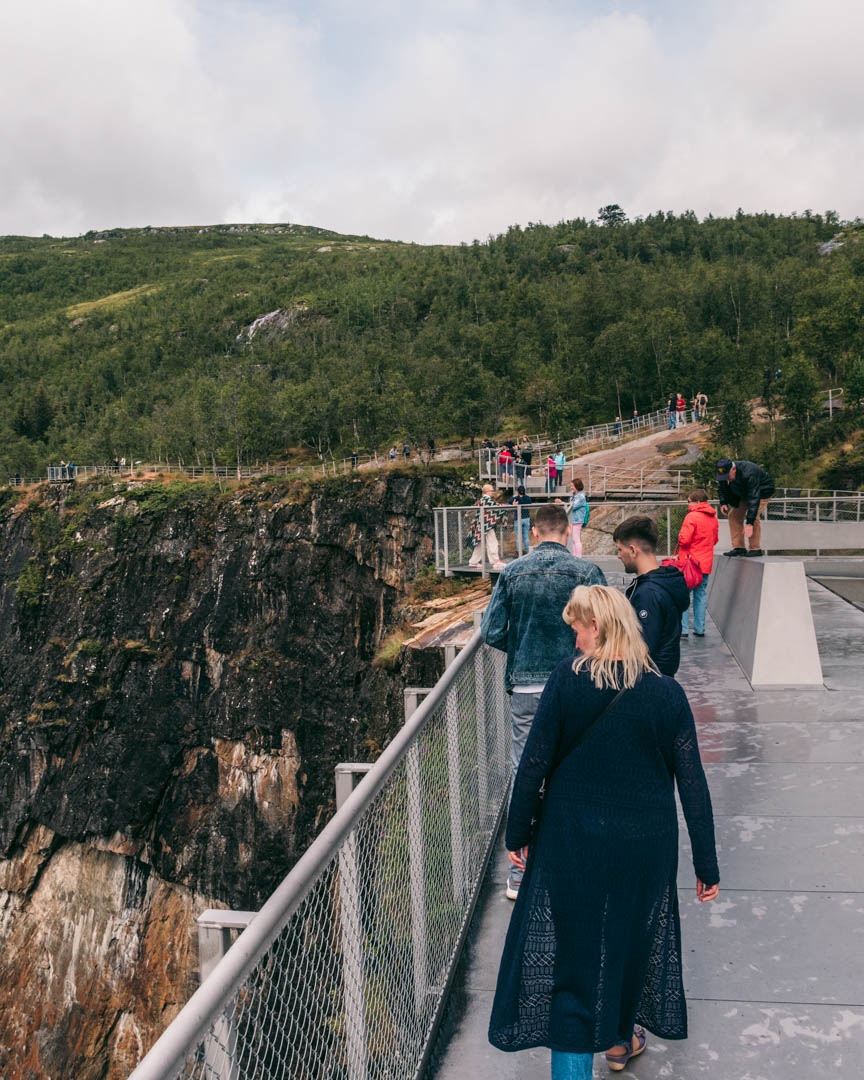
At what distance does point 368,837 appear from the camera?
3062 millimetres

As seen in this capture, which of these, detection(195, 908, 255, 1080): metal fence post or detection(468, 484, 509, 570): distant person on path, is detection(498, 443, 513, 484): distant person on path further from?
detection(195, 908, 255, 1080): metal fence post

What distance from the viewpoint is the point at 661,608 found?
4.69 meters

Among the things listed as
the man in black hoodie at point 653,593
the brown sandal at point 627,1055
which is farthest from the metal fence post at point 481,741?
the brown sandal at point 627,1055

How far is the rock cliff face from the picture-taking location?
3447 cm

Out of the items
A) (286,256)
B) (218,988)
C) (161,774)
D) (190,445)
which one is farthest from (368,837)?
(286,256)

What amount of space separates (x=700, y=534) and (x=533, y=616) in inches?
214

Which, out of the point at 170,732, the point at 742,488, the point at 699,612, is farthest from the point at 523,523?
the point at 170,732

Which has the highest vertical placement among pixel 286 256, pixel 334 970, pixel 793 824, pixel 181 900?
pixel 286 256

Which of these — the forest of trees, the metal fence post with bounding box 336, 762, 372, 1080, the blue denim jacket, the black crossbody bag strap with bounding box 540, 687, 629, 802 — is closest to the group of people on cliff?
the black crossbody bag strap with bounding box 540, 687, 629, 802

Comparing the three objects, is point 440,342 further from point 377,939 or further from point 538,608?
point 377,939

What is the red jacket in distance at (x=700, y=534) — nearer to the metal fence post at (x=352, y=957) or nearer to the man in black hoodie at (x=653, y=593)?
the man in black hoodie at (x=653, y=593)

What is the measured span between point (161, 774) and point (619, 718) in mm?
41432

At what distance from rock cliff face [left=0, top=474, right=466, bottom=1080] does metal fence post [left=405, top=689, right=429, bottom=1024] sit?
1136 inches

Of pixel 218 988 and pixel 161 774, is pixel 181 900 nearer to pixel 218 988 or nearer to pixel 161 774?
pixel 161 774
